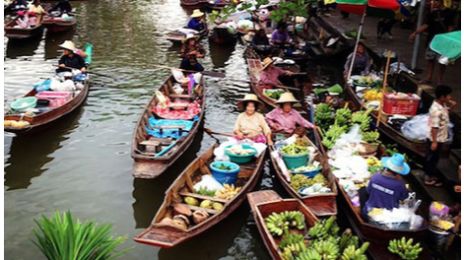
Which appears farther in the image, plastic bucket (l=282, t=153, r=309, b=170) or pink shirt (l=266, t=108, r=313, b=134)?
pink shirt (l=266, t=108, r=313, b=134)

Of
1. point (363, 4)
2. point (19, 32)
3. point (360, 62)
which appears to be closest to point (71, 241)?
point (363, 4)

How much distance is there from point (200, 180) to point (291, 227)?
1.85 m

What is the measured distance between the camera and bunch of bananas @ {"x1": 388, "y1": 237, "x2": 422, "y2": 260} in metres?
5.93

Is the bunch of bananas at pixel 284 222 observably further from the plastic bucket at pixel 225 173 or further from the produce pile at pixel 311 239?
the plastic bucket at pixel 225 173

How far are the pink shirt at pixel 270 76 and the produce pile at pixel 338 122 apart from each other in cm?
216

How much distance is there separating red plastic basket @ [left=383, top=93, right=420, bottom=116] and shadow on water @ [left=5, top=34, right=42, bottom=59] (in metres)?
12.5

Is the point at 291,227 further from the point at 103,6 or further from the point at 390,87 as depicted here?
the point at 103,6

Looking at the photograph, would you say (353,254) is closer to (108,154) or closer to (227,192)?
(227,192)

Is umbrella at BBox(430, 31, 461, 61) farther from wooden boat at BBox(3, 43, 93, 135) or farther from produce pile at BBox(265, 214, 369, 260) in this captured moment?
wooden boat at BBox(3, 43, 93, 135)

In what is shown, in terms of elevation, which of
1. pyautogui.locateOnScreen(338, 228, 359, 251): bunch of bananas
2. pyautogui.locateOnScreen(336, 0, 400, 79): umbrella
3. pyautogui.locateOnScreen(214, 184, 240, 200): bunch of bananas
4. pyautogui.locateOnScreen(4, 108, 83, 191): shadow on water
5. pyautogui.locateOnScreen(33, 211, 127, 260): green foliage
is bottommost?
pyautogui.locateOnScreen(4, 108, 83, 191): shadow on water

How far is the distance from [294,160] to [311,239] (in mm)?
2133

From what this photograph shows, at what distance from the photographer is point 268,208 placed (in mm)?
6980

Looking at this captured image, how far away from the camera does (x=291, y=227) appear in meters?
6.72

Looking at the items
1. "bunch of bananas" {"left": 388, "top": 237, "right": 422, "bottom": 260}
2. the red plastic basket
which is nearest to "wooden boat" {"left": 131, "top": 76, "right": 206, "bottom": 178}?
"bunch of bananas" {"left": 388, "top": 237, "right": 422, "bottom": 260}
